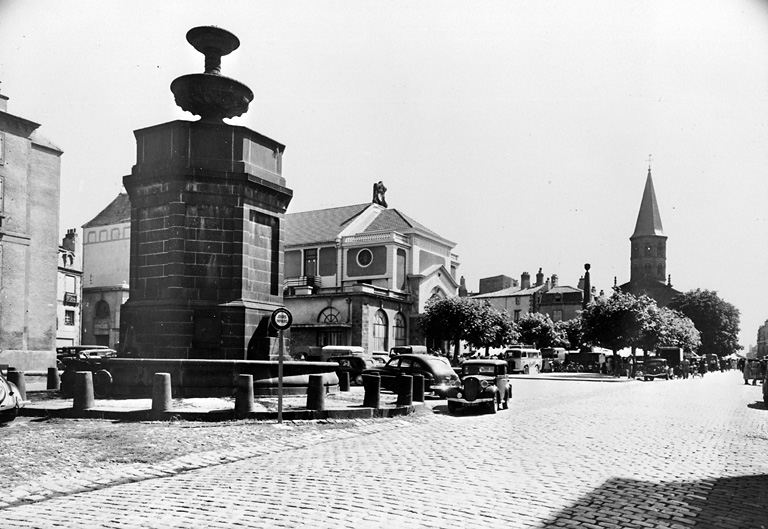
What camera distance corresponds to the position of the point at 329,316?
48.0m

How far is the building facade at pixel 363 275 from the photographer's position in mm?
47406

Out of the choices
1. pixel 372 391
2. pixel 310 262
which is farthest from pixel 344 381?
pixel 310 262

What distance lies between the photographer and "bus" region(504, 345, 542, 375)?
47.6 meters

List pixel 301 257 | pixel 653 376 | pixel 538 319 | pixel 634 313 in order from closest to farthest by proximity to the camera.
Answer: pixel 653 376, pixel 634 313, pixel 301 257, pixel 538 319

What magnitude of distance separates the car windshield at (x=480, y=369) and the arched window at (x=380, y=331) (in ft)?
95.4

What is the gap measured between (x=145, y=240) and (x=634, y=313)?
36.8 m

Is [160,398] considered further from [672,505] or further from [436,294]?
[436,294]

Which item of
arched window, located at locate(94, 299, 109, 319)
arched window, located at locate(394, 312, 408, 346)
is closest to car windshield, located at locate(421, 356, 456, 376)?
arched window, located at locate(394, 312, 408, 346)

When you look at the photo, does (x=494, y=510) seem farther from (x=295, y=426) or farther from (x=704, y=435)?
(x=704, y=435)

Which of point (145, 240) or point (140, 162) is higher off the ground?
point (140, 162)

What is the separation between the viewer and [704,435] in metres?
12.2

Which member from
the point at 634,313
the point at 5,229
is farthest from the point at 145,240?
the point at 634,313

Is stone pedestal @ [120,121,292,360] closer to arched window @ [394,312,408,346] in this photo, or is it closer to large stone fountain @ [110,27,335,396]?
large stone fountain @ [110,27,335,396]

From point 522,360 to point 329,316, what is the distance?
14.5 m
